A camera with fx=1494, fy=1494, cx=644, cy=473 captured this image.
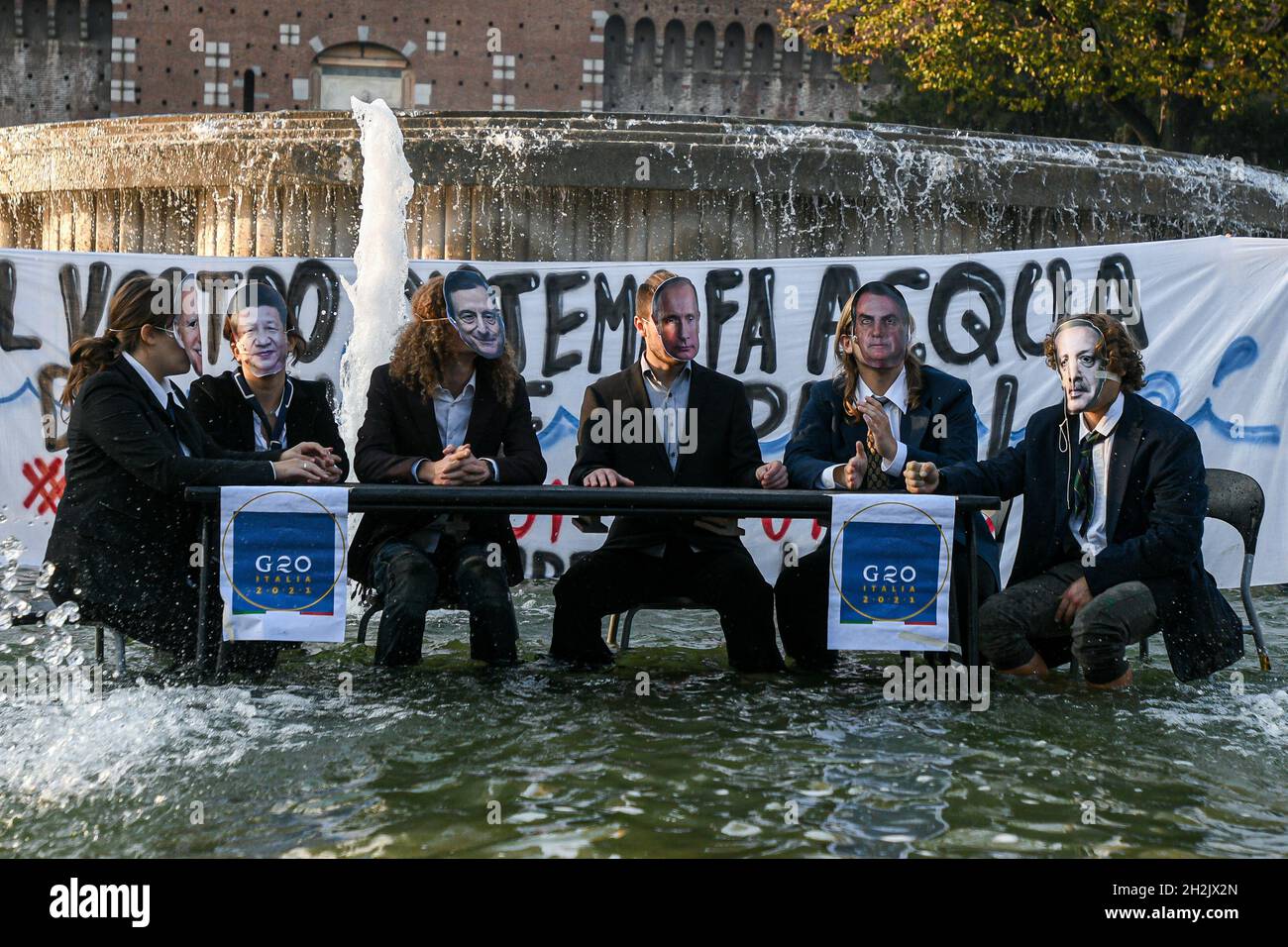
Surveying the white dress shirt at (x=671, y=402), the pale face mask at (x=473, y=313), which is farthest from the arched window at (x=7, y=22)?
the white dress shirt at (x=671, y=402)

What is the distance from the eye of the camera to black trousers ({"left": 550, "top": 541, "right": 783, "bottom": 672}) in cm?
511

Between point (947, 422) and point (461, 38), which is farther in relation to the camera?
point (461, 38)

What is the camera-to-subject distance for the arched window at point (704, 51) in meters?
36.0

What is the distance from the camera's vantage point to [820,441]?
5.44m

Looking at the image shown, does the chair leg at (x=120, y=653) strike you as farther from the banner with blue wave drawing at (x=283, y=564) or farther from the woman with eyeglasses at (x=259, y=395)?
the woman with eyeglasses at (x=259, y=395)

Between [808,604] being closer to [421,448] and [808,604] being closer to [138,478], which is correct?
[421,448]

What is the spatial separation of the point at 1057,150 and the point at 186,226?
17.0 ft

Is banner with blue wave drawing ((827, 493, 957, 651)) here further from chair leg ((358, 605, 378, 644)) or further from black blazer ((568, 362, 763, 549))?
chair leg ((358, 605, 378, 644))

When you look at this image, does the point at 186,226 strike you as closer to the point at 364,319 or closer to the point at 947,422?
the point at 364,319

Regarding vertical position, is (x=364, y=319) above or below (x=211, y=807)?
above

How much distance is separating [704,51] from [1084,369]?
32.6m

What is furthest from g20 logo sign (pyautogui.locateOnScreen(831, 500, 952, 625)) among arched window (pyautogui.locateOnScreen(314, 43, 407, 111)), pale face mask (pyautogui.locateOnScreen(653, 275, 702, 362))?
arched window (pyautogui.locateOnScreen(314, 43, 407, 111))

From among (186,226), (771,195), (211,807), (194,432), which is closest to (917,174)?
(771,195)

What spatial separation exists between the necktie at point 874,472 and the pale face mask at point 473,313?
137 cm
